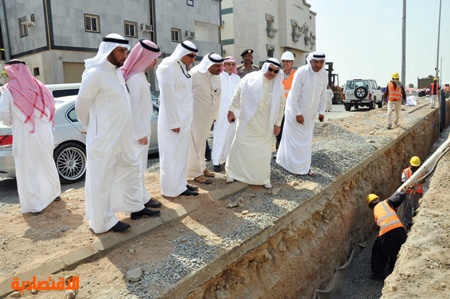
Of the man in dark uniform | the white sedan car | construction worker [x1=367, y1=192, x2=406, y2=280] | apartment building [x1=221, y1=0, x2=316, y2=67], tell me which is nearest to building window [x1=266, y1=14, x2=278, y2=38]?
apartment building [x1=221, y1=0, x2=316, y2=67]

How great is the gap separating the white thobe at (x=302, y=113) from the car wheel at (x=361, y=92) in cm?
1648

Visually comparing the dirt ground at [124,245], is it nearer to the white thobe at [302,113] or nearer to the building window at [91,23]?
the white thobe at [302,113]

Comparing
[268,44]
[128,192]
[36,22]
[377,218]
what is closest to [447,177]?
[377,218]

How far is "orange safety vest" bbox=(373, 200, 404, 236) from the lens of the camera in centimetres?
507

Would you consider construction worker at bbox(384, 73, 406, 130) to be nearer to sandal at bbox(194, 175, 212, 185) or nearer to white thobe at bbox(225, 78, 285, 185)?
white thobe at bbox(225, 78, 285, 185)

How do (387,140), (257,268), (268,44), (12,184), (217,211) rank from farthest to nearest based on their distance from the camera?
(268,44) < (387,140) < (12,184) < (217,211) < (257,268)

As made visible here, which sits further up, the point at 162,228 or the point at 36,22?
the point at 36,22

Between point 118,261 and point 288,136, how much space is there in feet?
11.3

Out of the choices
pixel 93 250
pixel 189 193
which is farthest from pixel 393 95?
pixel 93 250

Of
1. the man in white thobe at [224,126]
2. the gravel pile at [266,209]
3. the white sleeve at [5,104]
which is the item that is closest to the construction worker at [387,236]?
the gravel pile at [266,209]

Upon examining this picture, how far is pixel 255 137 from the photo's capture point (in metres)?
4.91

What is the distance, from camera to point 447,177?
214 inches

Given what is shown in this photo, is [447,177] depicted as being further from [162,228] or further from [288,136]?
[162,228]

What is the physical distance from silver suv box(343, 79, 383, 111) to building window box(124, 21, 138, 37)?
40.8ft
